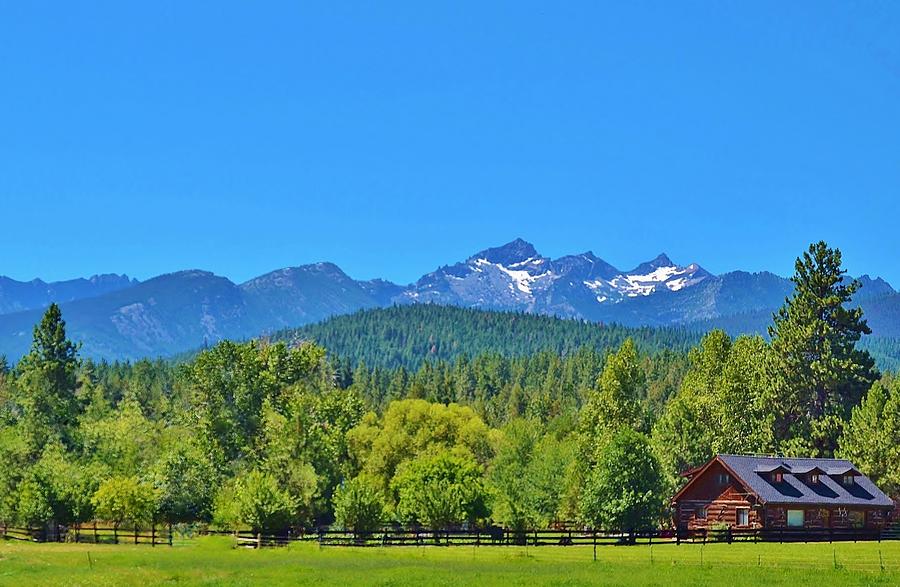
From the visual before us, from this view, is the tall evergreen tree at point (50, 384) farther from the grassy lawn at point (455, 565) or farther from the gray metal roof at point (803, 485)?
the gray metal roof at point (803, 485)

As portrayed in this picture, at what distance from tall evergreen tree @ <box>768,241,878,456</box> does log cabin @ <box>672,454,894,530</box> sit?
10.7 meters

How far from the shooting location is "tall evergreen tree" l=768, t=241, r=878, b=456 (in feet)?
324

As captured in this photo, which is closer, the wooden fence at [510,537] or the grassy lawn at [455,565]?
the grassy lawn at [455,565]

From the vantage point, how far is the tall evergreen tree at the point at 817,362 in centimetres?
9881

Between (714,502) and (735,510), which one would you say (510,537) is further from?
(735,510)

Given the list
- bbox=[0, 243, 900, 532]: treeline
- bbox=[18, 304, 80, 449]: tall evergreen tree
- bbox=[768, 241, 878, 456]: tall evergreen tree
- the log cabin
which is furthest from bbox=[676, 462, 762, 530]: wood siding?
bbox=[18, 304, 80, 449]: tall evergreen tree

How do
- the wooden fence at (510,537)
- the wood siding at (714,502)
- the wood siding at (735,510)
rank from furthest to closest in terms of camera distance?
the wood siding at (714,502) < the wood siding at (735,510) < the wooden fence at (510,537)

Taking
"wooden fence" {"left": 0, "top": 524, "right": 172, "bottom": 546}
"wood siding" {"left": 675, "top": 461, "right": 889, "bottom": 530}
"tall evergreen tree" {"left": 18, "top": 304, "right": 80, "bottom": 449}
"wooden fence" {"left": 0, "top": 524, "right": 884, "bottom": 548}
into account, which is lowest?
"wooden fence" {"left": 0, "top": 524, "right": 172, "bottom": 546}

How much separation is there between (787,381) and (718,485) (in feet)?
50.9

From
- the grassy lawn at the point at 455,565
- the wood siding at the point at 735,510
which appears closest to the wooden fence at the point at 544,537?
the grassy lawn at the point at 455,565

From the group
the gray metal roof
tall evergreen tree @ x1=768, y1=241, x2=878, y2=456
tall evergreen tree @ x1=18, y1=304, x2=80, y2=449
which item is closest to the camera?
the gray metal roof

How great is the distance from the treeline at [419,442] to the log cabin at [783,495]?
366cm

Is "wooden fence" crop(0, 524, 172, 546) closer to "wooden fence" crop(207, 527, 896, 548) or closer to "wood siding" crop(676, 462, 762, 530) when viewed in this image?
"wooden fence" crop(207, 527, 896, 548)

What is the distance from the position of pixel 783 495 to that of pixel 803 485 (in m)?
2.65
